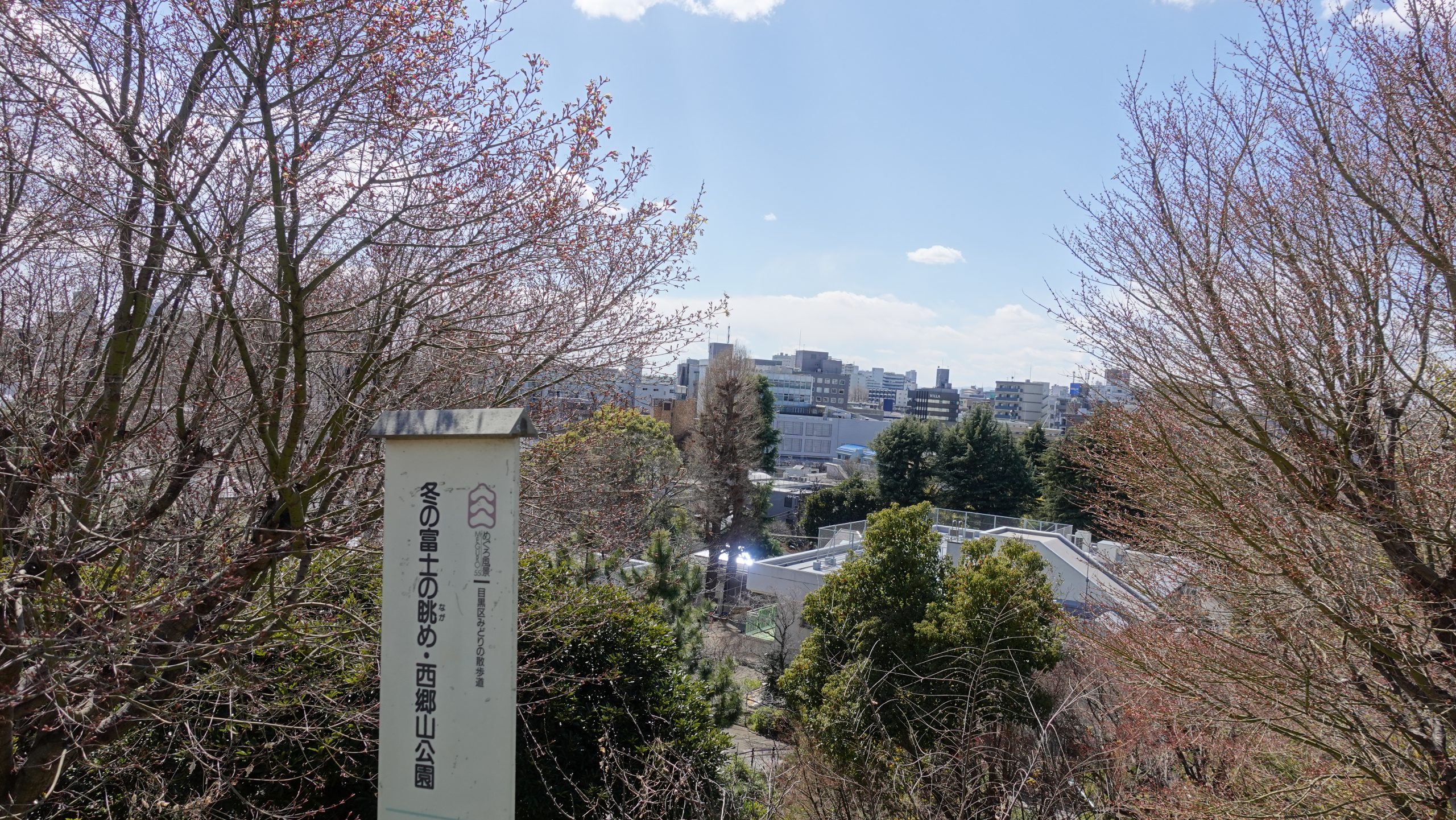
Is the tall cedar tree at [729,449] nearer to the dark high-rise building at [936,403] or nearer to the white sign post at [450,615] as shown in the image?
the white sign post at [450,615]

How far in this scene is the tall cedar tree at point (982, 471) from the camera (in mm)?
28750

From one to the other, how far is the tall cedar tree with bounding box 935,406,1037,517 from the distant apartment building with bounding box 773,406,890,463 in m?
28.1

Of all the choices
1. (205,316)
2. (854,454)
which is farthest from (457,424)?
(854,454)

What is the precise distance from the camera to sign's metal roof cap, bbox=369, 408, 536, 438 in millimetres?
2443

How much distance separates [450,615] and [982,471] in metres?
27.9

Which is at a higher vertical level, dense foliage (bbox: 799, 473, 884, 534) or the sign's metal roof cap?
the sign's metal roof cap

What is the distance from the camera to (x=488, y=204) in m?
4.58

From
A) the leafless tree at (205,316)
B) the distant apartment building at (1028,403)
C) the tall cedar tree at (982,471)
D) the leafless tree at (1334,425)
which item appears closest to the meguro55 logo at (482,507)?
the leafless tree at (205,316)

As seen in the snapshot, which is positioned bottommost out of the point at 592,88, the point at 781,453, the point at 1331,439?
the point at 781,453

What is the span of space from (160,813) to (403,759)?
3630 mm

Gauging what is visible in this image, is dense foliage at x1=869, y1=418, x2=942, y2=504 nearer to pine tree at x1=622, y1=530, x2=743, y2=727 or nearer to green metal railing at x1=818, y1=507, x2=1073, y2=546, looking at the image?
green metal railing at x1=818, y1=507, x2=1073, y2=546

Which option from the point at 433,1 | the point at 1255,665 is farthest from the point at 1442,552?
the point at 433,1

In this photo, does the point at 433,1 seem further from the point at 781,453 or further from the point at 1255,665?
the point at 781,453

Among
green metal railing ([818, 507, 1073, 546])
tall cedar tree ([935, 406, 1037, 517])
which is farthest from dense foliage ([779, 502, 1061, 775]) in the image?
tall cedar tree ([935, 406, 1037, 517])
